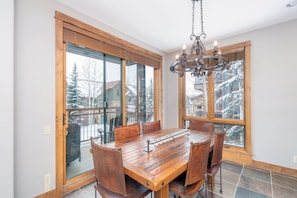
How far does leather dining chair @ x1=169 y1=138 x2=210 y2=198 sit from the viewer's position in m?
1.37

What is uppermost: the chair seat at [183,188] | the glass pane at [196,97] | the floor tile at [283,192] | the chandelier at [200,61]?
the chandelier at [200,61]

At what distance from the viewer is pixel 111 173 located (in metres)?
1.28

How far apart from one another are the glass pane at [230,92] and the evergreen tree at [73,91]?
3013 millimetres

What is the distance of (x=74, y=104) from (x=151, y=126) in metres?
1.38

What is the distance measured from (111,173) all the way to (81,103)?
5.22ft

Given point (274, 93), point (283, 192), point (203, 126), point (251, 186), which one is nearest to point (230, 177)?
Result: point (251, 186)

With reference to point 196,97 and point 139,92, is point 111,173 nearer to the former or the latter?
point 139,92

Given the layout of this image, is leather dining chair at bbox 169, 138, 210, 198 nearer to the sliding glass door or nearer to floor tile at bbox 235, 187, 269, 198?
floor tile at bbox 235, 187, 269, 198

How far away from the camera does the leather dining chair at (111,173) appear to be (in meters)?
1.23

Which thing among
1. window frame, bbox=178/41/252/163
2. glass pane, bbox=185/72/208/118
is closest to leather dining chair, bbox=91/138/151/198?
window frame, bbox=178/41/252/163

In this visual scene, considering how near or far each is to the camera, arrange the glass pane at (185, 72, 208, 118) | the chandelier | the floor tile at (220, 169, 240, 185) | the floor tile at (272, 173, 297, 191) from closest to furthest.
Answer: the chandelier, the floor tile at (272, 173, 297, 191), the floor tile at (220, 169, 240, 185), the glass pane at (185, 72, 208, 118)

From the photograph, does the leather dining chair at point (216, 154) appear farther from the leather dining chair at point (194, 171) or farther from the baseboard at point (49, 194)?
the baseboard at point (49, 194)

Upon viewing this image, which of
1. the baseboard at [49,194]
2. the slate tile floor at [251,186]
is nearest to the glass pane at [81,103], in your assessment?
the baseboard at [49,194]

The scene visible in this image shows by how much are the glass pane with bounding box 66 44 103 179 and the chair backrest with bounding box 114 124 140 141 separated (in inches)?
31.7
